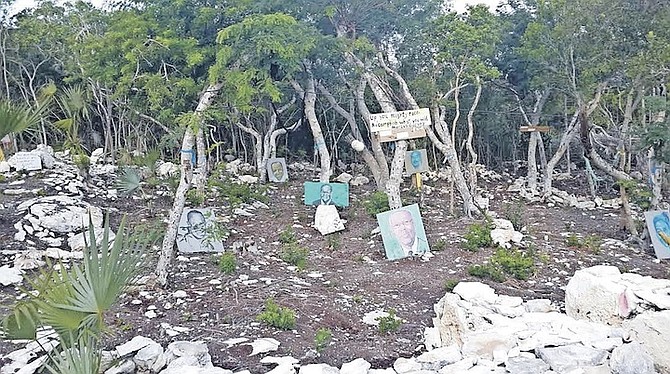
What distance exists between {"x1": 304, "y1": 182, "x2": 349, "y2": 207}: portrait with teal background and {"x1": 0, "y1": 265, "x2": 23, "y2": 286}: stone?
6032 millimetres

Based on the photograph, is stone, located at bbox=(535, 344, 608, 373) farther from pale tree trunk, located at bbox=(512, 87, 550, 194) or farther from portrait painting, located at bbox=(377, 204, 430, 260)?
pale tree trunk, located at bbox=(512, 87, 550, 194)

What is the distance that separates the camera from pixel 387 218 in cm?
926

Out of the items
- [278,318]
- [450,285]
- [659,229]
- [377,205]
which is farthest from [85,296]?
[659,229]

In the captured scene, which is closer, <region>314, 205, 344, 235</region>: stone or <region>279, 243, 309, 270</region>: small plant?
<region>279, 243, 309, 270</region>: small plant

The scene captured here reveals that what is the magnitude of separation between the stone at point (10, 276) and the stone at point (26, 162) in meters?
5.49

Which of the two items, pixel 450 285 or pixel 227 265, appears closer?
pixel 450 285

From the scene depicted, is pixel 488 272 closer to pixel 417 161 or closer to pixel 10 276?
pixel 417 161

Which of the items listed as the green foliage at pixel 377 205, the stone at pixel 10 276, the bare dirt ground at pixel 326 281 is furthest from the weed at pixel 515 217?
the stone at pixel 10 276

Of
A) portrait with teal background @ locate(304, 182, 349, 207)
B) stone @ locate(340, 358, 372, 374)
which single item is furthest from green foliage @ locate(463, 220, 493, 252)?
stone @ locate(340, 358, 372, 374)

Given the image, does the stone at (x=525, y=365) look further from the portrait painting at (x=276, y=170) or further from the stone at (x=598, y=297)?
the portrait painting at (x=276, y=170)

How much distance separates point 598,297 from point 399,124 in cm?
553

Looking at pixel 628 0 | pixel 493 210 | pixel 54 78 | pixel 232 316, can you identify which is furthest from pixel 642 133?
pixel 54 78

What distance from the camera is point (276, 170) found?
1605 centimetres

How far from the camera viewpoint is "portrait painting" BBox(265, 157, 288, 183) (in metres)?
15.9
